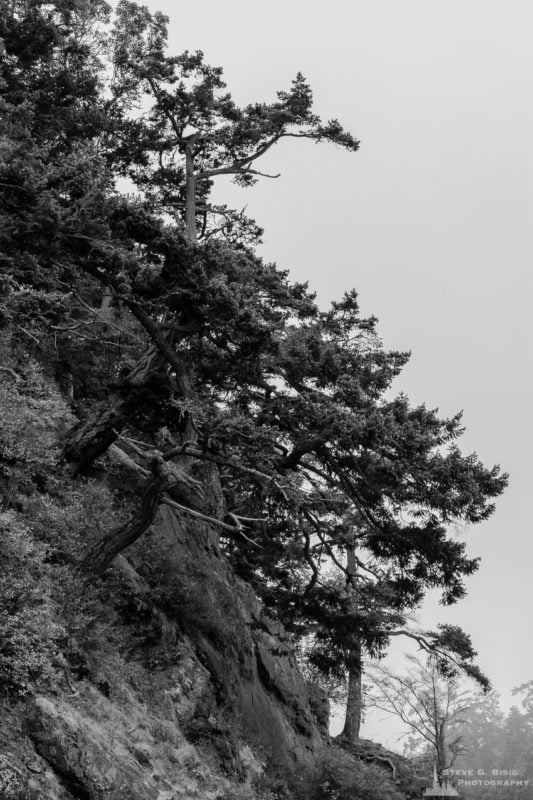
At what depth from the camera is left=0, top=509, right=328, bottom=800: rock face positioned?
A: 8797 millimetres

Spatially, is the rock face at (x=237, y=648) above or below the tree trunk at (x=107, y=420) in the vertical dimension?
below

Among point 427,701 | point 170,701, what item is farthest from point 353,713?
point 170,701

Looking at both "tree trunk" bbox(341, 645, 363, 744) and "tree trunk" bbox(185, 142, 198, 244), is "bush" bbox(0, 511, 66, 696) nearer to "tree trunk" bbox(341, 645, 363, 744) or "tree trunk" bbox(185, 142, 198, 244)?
"tree trunk" bbox(185, 142, 198, 244)

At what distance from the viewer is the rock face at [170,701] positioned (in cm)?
880

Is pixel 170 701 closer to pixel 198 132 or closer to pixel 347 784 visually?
pixel 347 784

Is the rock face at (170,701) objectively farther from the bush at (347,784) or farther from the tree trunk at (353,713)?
the tree trunk at (353,713)

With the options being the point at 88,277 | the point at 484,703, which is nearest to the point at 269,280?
the point at 88,277

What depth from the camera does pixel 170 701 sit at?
1360 centimetres

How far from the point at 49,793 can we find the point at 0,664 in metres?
1.58

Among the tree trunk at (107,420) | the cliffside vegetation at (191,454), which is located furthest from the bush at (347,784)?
the tree trunk at (107,420)

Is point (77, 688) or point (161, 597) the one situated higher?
point (161, 597)

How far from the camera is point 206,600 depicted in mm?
16484

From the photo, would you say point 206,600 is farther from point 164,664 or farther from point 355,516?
point 355,516

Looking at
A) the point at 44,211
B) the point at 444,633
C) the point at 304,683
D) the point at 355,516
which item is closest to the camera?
the point at 44,211
